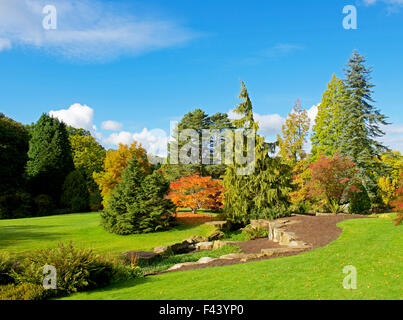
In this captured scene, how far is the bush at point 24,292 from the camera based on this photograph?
6016 mm

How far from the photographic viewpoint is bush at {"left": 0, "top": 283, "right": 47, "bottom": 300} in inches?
237

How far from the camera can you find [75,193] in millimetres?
30641

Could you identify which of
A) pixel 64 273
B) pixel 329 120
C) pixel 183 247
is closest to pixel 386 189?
pixel 329 120

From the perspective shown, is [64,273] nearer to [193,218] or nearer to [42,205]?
[193,218]

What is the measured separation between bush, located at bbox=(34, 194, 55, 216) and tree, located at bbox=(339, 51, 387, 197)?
2951 centimetres

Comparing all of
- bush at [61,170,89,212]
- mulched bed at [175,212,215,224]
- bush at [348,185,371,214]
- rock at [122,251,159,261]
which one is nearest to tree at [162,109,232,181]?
bush at [61,170,89,212]

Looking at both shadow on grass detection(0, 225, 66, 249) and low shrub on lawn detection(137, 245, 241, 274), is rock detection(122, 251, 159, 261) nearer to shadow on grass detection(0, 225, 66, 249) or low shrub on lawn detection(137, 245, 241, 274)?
low shrub on lawn detection(137, 245, 241, 274)

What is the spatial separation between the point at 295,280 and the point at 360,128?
22.5 m

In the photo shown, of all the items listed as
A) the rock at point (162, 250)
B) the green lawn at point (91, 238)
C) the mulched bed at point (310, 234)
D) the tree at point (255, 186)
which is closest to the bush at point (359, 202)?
the tree at point (255, 186)

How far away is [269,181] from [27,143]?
30752 mm

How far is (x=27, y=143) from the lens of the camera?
3388cm
